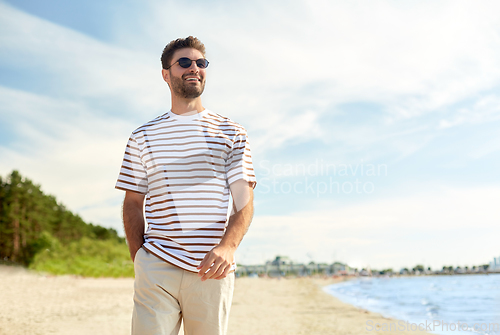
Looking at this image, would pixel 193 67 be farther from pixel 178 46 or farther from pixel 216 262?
pixel 216 262

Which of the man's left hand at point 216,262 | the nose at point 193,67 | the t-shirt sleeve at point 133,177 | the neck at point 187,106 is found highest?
the nose at point 193,67

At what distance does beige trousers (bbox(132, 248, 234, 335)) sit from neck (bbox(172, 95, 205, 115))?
755 mm

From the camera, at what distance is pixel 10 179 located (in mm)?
41156

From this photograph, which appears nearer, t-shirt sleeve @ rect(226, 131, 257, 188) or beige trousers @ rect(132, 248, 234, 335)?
beige trousers @ rect(132, 248, 234, 335)

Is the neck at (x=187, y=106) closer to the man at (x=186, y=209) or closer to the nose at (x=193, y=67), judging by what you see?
the man at (x=186, y=209)

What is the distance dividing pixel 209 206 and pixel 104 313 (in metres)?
11.6

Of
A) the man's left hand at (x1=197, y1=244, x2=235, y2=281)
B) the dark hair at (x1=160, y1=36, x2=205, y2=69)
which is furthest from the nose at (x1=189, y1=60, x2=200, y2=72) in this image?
the man's left hand at (x1=197, y1=244, x2=235, y2=281)

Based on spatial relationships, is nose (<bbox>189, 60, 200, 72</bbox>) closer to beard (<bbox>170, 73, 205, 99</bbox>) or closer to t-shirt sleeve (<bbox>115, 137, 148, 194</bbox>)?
beard (<bbox>170, 73, 205, 99</bbox>)

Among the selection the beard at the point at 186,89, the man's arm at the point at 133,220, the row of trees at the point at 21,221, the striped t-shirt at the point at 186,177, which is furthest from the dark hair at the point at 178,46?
the row of trees at the point at 21,221

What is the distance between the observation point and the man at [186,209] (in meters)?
1.91

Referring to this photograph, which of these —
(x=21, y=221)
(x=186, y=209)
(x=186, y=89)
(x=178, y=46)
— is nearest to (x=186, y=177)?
(x=186, y=209)

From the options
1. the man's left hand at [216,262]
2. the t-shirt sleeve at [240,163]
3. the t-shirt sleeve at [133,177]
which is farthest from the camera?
the t-shirt sleeve at [133,177]

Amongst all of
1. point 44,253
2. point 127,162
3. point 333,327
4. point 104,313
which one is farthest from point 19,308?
point 44,253

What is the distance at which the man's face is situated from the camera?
221cm
